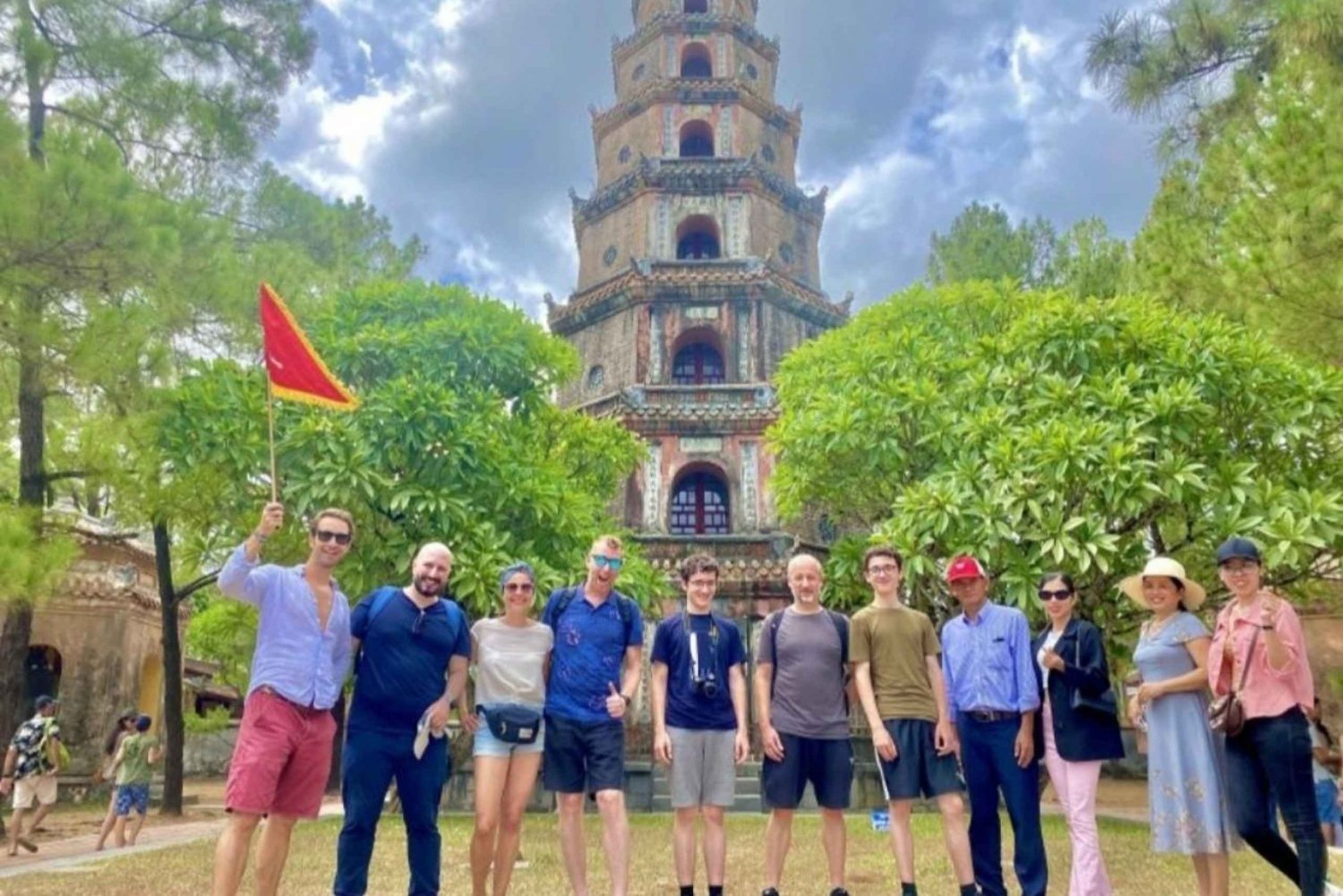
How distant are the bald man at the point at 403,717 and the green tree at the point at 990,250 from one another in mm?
21239

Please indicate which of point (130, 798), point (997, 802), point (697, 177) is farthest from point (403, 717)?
point (697, 177)

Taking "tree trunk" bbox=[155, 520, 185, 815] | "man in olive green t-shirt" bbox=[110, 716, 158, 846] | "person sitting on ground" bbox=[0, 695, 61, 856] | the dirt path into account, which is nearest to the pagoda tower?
"tree trunk" bbox=[155, 520, 185, 815]

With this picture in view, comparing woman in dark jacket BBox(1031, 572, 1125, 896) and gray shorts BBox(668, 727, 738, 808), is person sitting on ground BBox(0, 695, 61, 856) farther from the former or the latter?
woman in dark jacket BBox(1031, 572, 1125, 896)

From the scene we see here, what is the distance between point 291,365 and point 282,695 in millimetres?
2799

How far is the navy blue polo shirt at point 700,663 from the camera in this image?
5.29m

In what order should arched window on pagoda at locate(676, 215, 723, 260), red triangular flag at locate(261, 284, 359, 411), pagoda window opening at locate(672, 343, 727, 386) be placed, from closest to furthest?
red triangular flag at locate(261, 284, 359, 411) < pagoda window opening at locate(672, 343, 727, 386) < arched window on pagoda at locate(676, 215, 723, 260)

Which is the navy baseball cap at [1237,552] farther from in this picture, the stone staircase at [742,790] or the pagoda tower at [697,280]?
the pagoda tower at [697,280]

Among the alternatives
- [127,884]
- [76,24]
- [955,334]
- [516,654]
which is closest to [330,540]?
[516,654]

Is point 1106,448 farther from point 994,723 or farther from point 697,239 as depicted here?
point 697,239

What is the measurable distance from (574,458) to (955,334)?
6335mm

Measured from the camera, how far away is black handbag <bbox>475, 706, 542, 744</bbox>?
507cm

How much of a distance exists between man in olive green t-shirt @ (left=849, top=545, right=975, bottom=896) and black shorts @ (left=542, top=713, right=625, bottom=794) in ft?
4.44

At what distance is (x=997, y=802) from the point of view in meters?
5.39

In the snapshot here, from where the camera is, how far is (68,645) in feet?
59.2
